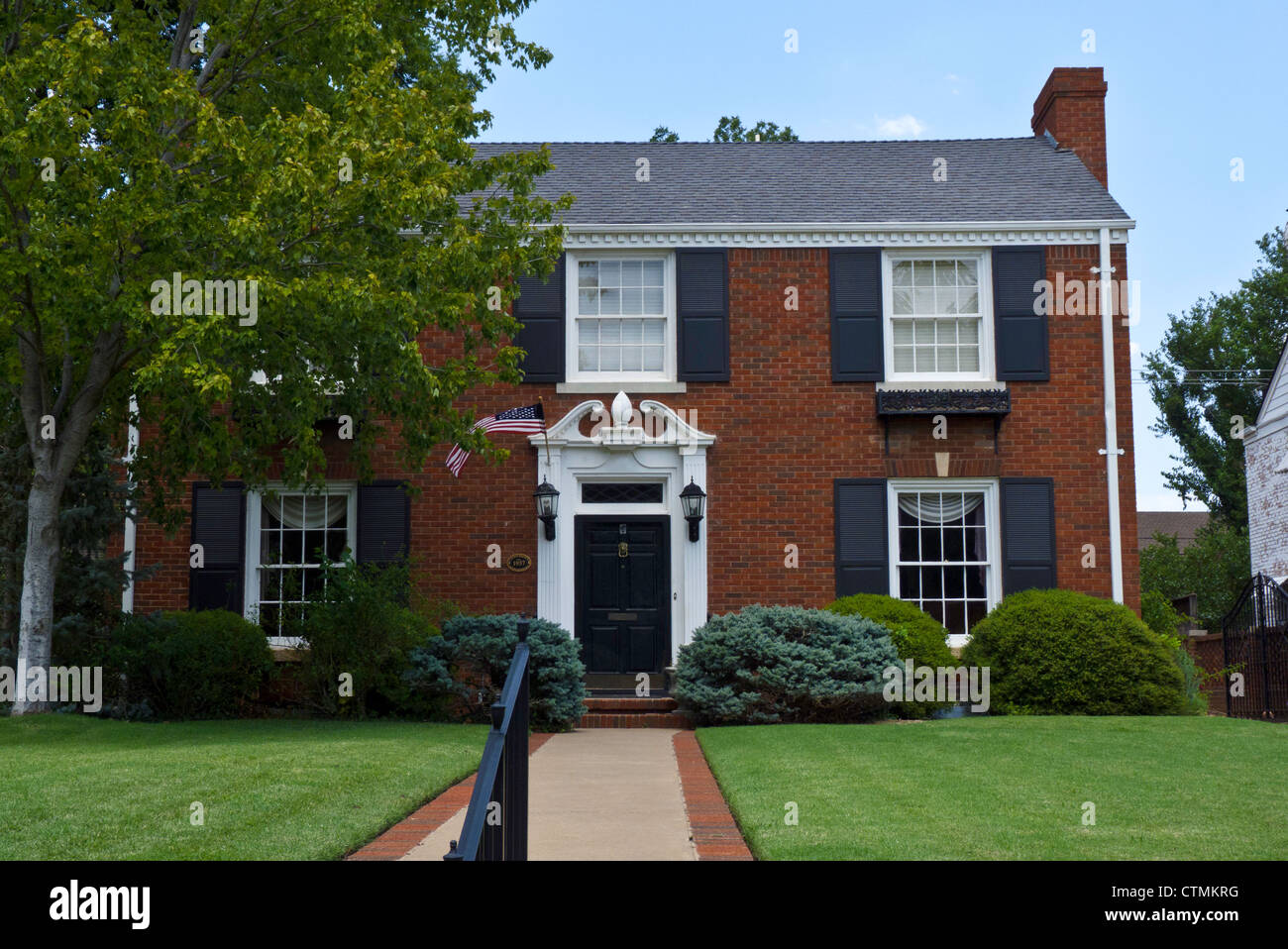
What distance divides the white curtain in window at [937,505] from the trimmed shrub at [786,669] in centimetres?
257

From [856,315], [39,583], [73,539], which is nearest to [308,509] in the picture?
[73,539]

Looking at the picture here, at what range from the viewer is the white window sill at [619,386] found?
1541cm

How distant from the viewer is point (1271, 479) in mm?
22703

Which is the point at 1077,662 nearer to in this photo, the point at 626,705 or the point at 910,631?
the point at 910,631

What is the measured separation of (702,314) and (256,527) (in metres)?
6.02

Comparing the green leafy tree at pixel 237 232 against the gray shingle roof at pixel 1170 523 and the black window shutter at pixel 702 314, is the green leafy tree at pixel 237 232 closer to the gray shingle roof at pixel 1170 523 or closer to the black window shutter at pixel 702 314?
the black window shutter at pixel 702 314

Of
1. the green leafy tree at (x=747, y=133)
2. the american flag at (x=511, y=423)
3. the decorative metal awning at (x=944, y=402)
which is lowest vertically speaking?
the american flag at (x=511, y=423)

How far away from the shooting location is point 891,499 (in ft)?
50.4

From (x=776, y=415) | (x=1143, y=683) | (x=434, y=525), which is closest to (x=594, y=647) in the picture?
(x=434, y=525)

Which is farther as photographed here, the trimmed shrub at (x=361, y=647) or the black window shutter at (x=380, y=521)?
the black window shutter at (x=380, y=521)

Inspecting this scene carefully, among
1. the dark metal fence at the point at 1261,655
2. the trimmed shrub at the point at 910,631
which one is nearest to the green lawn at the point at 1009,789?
the trimmed shrub at the point at 910,631

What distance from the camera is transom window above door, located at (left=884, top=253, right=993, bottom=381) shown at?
15578mm

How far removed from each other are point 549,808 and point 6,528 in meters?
8.50

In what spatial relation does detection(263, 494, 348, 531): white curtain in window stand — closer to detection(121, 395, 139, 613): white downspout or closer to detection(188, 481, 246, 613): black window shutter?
detection(188, 481, 246, 613): black window shutter
